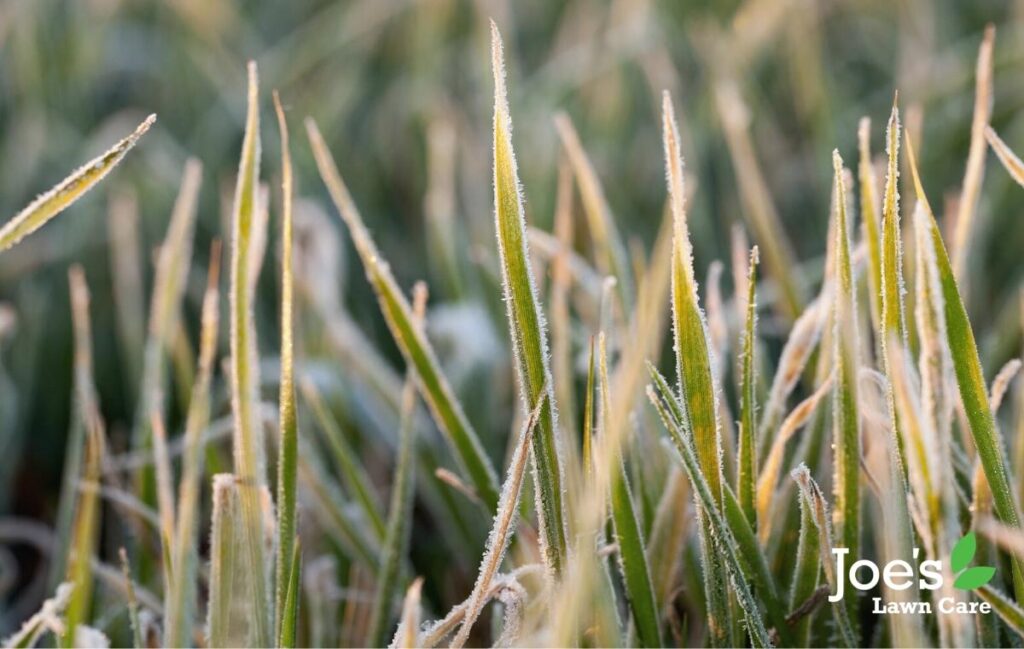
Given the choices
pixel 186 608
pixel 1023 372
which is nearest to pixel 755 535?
pixel 186 608

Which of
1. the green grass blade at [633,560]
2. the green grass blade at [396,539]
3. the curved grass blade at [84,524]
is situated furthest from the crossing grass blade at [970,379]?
the curved grass blade at [84,524]

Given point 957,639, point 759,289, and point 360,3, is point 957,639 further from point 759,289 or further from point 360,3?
point 360,3

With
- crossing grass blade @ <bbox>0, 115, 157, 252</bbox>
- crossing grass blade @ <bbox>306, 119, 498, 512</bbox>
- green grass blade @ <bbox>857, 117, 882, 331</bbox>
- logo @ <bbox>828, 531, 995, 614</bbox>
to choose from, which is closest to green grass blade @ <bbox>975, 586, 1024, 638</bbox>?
logo @ <bbox>828, 531, 995, 614</bbox>

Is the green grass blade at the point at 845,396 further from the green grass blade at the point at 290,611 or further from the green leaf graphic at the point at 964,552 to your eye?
the green grass blade at the point at 290,611

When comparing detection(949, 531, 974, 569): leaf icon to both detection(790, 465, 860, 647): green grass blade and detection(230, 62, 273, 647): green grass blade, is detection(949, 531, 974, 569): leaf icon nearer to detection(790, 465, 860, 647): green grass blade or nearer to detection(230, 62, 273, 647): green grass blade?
detection(790, 465, 860, 647): green grass blade

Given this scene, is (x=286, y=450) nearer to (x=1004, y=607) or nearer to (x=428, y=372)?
(x=428, y=372)
